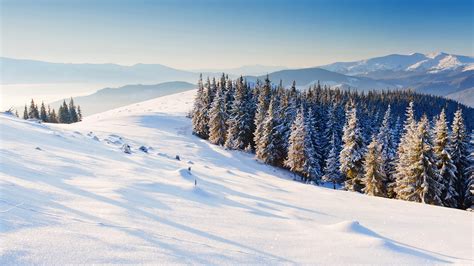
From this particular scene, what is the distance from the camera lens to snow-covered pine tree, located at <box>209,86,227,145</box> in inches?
2378

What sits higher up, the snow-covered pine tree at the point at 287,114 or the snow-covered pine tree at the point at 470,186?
the snow-covered pine tree at the point at 287,114

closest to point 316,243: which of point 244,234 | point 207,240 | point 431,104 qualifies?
point 244,234

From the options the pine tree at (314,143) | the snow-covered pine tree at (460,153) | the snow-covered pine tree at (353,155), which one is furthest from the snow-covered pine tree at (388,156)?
the pine tree at (314,143)

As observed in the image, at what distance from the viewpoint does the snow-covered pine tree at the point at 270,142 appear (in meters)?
50.6

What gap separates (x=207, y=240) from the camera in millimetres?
6816

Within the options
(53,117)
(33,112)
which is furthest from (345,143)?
(53,117)

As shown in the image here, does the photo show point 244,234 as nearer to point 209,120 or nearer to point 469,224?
point 469,224

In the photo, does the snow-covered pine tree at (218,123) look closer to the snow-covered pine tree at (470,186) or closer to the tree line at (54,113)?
the snow-covered pine tree at (470,186)

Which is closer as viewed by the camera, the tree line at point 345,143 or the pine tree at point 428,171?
the pine tree at point 428,171

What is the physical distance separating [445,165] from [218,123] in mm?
38722

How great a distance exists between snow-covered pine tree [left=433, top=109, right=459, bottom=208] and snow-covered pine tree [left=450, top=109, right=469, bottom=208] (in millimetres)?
2071

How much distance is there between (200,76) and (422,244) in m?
69.5

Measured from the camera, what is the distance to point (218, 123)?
2392 inches

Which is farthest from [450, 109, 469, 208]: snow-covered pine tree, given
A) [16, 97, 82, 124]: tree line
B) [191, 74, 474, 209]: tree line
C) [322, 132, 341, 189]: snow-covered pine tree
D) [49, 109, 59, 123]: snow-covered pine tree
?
[49, 109, 59, 123]: snow-covered pine tree
